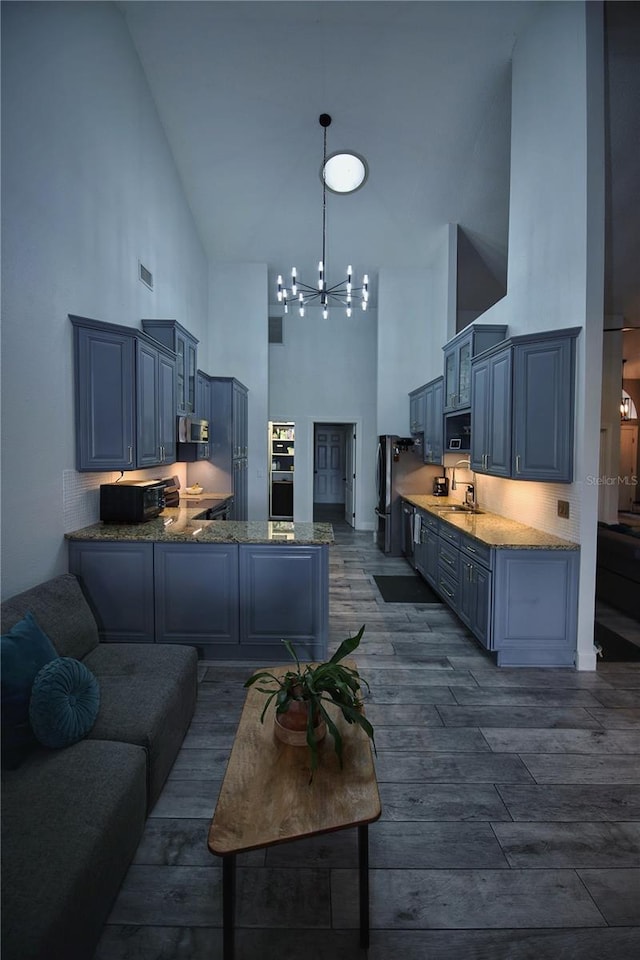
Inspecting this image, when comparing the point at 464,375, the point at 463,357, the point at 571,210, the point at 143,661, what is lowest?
the point at 143,661

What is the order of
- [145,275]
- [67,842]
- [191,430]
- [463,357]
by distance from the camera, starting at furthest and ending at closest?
1. [191,430]
2. [463,357]
3. [145,275]
4. [67,842]

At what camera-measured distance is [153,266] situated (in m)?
4.69

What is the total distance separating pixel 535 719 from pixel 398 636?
129 cm

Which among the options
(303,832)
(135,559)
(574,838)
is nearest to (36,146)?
(135,559)

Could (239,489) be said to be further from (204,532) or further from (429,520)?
(204,532)

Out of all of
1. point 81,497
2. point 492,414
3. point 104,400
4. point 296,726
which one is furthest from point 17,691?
point 492,414

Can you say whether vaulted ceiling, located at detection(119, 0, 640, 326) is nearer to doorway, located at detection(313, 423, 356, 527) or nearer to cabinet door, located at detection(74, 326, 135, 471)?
cabinet door, located at detection(74, 326, 135, 471)

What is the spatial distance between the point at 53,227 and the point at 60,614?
2338mm

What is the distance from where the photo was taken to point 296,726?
62.7 inches

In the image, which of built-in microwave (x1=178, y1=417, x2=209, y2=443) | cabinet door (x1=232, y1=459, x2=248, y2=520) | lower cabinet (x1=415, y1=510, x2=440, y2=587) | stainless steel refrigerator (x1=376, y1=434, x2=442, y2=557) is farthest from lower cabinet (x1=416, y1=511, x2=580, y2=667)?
cabinet door (x1=232, y1=459, x2=248, y2=520)

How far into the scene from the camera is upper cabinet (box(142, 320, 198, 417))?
4477 mm

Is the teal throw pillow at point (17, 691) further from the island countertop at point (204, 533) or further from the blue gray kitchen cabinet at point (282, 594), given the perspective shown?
the blue gray kitchen cabinet at point (282, 594)

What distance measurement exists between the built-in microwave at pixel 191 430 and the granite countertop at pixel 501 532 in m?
2.69

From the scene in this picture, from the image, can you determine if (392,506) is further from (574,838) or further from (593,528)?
(574,838)
